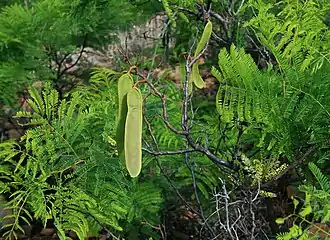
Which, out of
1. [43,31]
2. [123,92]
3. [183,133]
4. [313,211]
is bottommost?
[313,211]

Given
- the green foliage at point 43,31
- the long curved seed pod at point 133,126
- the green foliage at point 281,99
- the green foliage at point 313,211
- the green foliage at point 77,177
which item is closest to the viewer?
the green foliage at point 313,211

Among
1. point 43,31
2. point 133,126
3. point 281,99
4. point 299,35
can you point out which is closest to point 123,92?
point 133,126

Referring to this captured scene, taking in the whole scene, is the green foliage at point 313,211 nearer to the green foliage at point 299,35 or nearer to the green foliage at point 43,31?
the green foliage at point 299,35

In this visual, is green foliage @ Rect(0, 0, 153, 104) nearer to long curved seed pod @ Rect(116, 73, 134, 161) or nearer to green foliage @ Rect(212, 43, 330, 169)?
green foliage @ Rect(212, 43, 330, 169)

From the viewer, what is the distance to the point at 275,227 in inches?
78.0

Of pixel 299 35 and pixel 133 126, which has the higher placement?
pixel 299 35

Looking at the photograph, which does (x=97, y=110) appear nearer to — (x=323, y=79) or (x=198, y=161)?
(x=198, y=161)

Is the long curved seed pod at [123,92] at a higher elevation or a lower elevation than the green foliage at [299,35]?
lower

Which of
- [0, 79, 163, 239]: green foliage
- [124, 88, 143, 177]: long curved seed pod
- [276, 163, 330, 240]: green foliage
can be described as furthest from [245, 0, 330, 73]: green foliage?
[0, 79, 163, 239]: green foliage

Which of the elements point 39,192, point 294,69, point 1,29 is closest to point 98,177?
point 39,192

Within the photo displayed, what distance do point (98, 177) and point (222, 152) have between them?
1.18 ft

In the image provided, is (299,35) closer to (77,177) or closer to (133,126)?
(133,126)

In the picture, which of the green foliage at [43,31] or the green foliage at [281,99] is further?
the green foliage at [43,31]

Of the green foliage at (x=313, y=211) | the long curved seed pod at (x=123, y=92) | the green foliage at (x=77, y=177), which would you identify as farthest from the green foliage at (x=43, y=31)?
the green foliage at (x=313, y=211)
